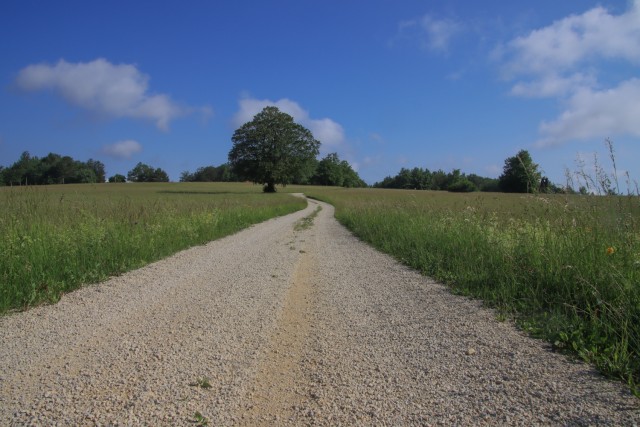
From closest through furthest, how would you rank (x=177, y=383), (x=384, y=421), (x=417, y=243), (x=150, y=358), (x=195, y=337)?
(x=384, y=421)
(x=177, y=383)
(x=150, y=358)
(x=195, y=337)
(x=417, y=243)

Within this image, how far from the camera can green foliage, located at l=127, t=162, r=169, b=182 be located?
601 ft

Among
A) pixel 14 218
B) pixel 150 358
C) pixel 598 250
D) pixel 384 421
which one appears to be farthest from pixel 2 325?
pixel 598 250

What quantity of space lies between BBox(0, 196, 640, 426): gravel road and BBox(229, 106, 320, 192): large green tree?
2538 inches

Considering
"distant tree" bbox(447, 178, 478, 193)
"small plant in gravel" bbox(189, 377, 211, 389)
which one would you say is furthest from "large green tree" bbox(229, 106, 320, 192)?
"distant tree" bbox(447, 178, 478, 193)

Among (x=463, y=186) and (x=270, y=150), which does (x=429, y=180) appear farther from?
(x=270, y=150)

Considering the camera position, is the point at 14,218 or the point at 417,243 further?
the point at 417,243

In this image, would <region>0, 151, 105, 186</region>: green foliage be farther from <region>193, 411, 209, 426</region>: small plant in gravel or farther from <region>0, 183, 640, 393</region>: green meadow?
<region>193, 411, 209, 426</region>: small plant in gravel

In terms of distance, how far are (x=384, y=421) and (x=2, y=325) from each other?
4.86 metres

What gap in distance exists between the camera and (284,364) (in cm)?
399

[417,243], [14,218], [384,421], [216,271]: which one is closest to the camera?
[384,421]

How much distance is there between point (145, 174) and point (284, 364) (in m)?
198

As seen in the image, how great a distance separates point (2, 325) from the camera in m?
4.98

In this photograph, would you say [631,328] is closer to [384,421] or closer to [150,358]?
[384,421]

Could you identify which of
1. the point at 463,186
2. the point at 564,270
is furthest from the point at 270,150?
the point at 463,186
